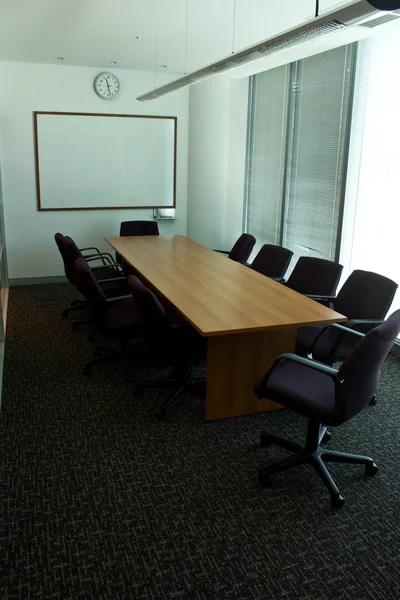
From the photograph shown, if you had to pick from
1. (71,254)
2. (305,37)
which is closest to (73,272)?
(71,254)

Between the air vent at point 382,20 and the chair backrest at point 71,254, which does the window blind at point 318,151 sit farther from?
the chair backrest at point 71,254

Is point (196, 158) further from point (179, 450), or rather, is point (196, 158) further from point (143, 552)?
point (143, 552)

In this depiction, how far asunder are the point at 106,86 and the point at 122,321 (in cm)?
405

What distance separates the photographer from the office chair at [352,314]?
3422 millimetres

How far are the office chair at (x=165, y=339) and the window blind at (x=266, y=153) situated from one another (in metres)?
3.40

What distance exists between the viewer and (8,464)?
9.77ft

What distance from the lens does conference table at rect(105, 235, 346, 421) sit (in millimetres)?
3193

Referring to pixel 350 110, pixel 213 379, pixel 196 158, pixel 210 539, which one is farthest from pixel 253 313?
pixel 196 158

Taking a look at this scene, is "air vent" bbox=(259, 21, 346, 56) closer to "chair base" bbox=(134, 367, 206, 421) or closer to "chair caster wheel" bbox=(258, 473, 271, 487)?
"chair base" bbox=(134, 367, 206, 421)

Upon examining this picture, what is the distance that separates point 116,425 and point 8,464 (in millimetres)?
723

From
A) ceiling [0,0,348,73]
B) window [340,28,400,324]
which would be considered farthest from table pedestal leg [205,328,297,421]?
ceiling [0,0,348,73]

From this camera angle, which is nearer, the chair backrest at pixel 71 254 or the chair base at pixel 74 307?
the chair backrest at pixel 71 254

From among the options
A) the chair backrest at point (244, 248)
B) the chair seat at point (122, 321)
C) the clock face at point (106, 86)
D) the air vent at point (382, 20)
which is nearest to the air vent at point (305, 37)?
the air vent at point (382, 20)

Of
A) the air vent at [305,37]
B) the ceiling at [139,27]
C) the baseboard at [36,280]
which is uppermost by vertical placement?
the ceiling at [139,27]
